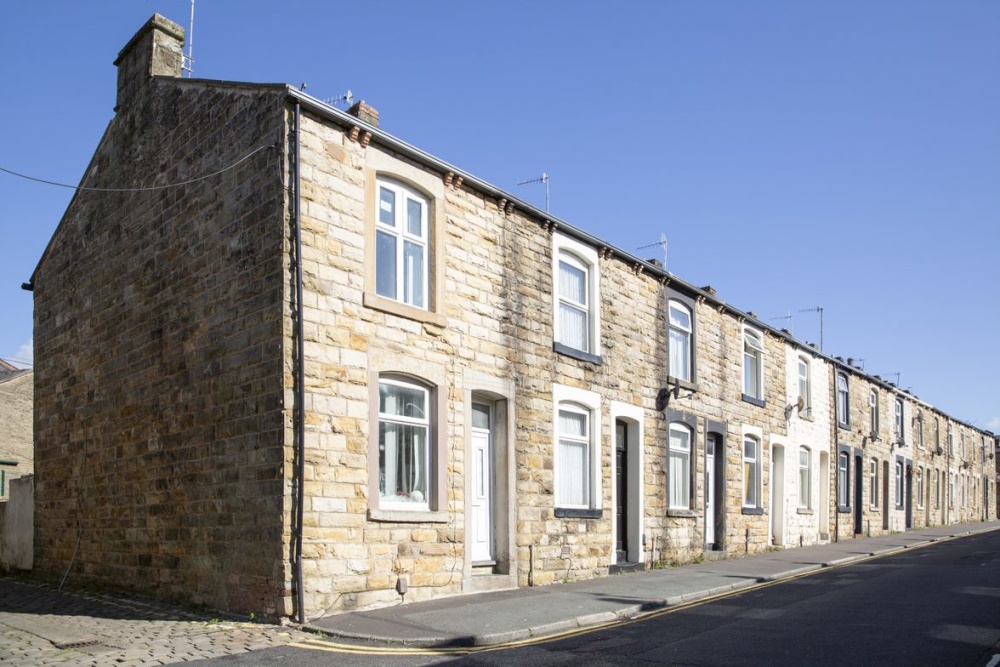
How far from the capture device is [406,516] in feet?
40.7

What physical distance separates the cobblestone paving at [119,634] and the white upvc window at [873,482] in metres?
26.6

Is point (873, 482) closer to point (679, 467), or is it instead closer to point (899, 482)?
point (899, 482)

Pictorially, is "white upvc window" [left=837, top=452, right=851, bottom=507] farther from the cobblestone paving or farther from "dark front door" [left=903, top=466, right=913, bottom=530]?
the cobblestone paving

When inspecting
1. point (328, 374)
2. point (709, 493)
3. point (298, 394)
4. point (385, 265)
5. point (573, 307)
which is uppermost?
point (385, 265)

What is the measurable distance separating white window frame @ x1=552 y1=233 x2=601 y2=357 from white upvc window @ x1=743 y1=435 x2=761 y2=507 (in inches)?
302

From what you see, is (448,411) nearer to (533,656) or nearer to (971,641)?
(533,656)

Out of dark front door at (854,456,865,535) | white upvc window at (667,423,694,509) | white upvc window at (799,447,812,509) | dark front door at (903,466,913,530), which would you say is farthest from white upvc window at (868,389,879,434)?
white upvc window at (667,423,694,509)

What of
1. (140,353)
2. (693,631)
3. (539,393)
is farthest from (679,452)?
(140,353)

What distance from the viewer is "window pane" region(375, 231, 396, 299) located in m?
12.9

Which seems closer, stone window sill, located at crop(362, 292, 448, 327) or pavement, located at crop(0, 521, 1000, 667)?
pavement, located at crop(0, 521, 1000, 667)

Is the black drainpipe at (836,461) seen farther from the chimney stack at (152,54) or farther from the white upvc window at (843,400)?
the chimney stack at (152,54)

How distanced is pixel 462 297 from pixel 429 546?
369 centimetres

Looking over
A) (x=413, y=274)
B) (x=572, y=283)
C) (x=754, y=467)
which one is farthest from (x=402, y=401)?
(x=754, y=467)

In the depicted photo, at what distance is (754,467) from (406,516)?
43.8 ft
